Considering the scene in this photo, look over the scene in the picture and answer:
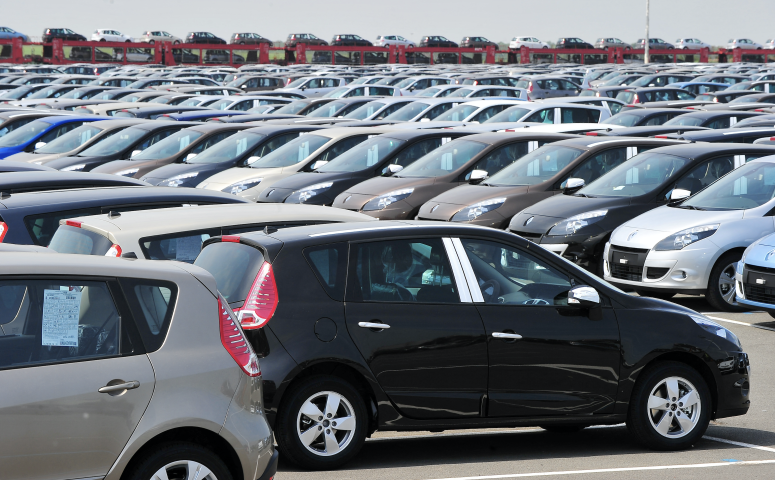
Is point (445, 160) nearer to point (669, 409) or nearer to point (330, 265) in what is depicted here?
point (669, 409)

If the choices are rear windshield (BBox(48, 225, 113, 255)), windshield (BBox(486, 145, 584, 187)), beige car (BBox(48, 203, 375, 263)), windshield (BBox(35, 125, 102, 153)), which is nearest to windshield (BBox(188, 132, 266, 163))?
windshield (BBox(35, 125, 102, 153))

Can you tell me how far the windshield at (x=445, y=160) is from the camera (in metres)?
15.3

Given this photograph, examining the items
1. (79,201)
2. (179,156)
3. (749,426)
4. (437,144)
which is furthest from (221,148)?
(749,426)

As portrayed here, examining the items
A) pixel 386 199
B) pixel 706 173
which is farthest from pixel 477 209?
pixel 706 173

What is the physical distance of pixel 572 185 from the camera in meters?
13.1

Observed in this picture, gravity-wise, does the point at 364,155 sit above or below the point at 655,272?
above

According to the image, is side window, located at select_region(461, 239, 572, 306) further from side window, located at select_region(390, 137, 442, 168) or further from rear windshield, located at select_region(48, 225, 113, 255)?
side window, located at select_region(390, 137, 442, 168)

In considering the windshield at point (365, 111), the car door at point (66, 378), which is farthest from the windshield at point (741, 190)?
the windshield at point (365, 111)

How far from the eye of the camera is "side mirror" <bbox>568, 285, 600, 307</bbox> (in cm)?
630

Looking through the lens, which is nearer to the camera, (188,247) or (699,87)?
(188,247)

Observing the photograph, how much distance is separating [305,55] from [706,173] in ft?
190

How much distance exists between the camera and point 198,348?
4520 mm

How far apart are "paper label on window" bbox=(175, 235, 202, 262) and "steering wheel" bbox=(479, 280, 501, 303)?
2.23 metres

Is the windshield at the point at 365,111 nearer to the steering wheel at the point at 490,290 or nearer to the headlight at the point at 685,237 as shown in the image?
the headlight at the point at 685,237
